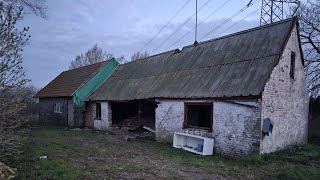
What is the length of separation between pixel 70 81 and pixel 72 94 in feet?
13.1

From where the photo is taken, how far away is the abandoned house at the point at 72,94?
2205cm

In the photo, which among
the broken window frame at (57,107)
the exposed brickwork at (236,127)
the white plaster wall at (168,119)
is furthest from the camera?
the broken window frame at (57,107)

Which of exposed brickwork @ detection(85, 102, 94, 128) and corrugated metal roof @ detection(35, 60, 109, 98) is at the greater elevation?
corrugated metal roof @ detection(35, 60, 109, 98)

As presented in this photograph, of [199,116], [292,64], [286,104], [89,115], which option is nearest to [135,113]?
[89,115]

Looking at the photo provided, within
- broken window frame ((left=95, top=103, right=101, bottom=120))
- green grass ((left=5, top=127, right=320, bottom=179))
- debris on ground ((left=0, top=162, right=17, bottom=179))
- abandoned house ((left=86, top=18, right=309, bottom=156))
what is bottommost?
green grass ((left=5, top=127, right=320, bottom=179))

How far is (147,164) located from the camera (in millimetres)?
9320

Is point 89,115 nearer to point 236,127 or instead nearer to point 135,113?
point 135,113

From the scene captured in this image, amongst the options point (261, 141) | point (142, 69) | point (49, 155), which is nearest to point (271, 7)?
point (142, 69)

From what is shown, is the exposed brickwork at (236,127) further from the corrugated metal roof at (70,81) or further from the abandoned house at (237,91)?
the corrugated metal roof at (70,81)

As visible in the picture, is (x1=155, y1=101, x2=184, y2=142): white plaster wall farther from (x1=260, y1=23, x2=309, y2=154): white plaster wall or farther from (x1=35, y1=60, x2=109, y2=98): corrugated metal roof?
(x1=35, y1=60, x2=109, y2=98): corrugated metal roof

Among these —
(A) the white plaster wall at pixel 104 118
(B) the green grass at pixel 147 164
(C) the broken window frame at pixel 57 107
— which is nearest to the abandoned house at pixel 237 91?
(B) the green grass at pixel 147 164

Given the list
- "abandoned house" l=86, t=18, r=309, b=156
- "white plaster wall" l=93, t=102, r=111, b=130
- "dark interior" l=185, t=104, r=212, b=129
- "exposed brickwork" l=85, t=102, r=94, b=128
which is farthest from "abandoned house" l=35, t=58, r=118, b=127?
"dark interior" l=185, t=104, r=212, b=129

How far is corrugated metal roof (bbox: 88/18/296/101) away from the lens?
11.3 meters

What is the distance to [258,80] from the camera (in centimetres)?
1077
